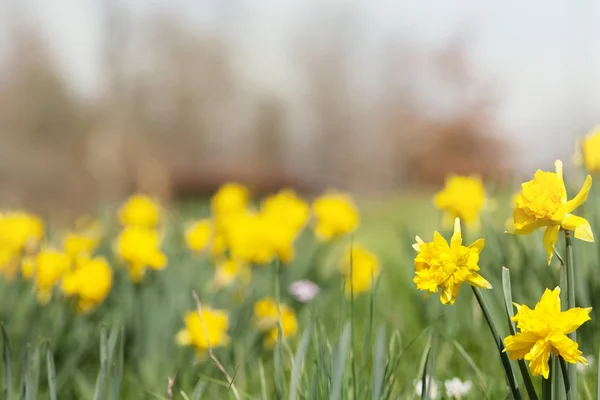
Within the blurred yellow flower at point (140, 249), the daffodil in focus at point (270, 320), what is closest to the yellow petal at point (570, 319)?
the daffodil in focus at point (270, 320)

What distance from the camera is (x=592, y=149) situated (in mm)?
1492

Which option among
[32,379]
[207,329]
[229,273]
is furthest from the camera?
[229,273]

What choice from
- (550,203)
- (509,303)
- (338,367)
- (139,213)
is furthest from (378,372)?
(139,213)

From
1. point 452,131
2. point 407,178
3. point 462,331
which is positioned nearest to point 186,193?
point 407,178

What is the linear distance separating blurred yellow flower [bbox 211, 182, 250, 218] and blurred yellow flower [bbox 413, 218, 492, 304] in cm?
133

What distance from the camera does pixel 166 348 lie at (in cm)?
174

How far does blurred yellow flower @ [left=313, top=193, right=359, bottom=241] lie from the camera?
2131 mm

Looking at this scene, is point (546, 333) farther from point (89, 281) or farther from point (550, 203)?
point (89, 281)

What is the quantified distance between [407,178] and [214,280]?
757 centimetres

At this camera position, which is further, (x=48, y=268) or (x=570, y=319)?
(x=48, y=268)

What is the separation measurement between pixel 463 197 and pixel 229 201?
2.47 ft

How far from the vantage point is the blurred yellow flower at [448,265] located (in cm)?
76

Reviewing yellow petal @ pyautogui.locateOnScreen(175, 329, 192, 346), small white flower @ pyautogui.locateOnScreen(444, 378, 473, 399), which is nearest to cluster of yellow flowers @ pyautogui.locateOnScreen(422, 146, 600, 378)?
small white flower @ pyautogui.locateOnScreen(444, 378, 473, 399)

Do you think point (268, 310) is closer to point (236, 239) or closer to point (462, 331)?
point (236, 239)
